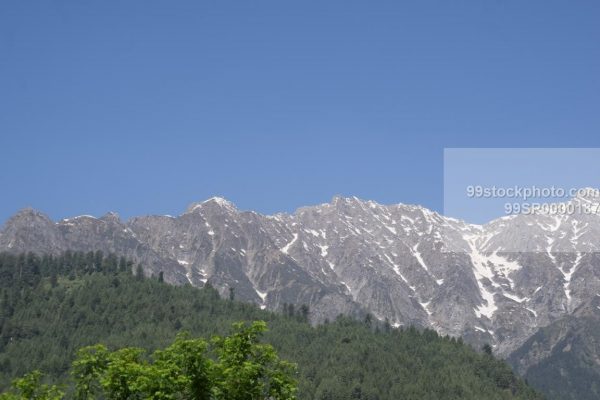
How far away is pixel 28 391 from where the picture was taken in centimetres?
4462

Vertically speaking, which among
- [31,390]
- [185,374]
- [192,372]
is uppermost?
[192,372]

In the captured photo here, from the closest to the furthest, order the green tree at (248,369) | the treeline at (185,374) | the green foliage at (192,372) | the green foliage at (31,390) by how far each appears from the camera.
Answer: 1. the green foliage at (192,372)
2. the treeline at (185,374)
3. the green tree at (248,369)
4. the green foliage at (31,390)

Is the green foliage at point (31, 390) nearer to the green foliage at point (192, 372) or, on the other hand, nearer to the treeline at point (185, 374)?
the treeline at point (185, 374)

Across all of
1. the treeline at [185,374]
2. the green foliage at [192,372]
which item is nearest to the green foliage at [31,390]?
the treeline at [185,374]

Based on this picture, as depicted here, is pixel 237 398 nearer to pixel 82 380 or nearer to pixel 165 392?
pixel 165 392

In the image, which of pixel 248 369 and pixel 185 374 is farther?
pixel 248 369

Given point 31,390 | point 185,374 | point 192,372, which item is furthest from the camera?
point 31,390

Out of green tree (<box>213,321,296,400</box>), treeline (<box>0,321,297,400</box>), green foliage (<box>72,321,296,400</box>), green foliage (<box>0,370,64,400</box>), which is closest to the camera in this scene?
green foliage (<box>72,321,296,400</box>)

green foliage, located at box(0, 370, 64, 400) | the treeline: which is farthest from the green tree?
green foliage, located at box(0, 370, 64, 400)

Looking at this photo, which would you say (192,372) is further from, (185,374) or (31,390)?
(31,390)

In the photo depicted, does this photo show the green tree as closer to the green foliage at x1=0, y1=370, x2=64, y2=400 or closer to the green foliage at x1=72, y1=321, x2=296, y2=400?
the green foliage at x1=72, y1=321, x2=296, y2=400

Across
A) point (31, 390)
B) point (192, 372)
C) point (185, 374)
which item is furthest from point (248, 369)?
point (31, 390)

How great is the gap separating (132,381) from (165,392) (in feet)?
7.07

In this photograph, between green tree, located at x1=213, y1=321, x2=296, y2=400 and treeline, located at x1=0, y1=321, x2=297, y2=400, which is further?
green tree, located at x1=213, y1=321, x2=296, y2=400
